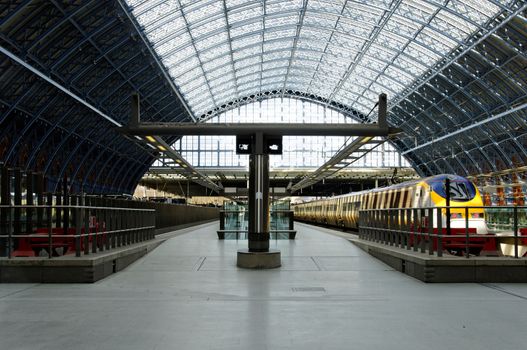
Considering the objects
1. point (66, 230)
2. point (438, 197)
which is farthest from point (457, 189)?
point (66, 230)

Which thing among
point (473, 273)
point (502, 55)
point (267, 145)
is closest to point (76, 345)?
point (473, 273)

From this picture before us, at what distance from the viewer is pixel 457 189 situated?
888 inches

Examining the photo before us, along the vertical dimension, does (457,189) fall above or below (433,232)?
above

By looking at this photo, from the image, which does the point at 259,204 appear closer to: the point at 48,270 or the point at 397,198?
the point at 48,270

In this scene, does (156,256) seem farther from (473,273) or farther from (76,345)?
(76,345)

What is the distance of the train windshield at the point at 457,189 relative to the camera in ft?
73.6

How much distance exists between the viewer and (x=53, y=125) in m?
45.4

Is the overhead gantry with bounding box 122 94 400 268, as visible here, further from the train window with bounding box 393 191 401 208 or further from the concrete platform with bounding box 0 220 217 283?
the train window with bounding box 393 191 401 208

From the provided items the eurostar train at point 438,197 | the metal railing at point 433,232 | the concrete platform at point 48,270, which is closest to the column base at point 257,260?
the metal railing at point 433,232

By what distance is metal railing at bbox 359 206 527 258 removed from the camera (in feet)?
40.7

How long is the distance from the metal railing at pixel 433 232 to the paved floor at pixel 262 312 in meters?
1.44

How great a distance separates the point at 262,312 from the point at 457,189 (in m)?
16.4

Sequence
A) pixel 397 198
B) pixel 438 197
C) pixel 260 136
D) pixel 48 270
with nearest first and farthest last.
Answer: pixel 48 270
pixel 260 136
pixel 438 197
pixel 397 198

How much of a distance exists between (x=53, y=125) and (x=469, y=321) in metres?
43.1
